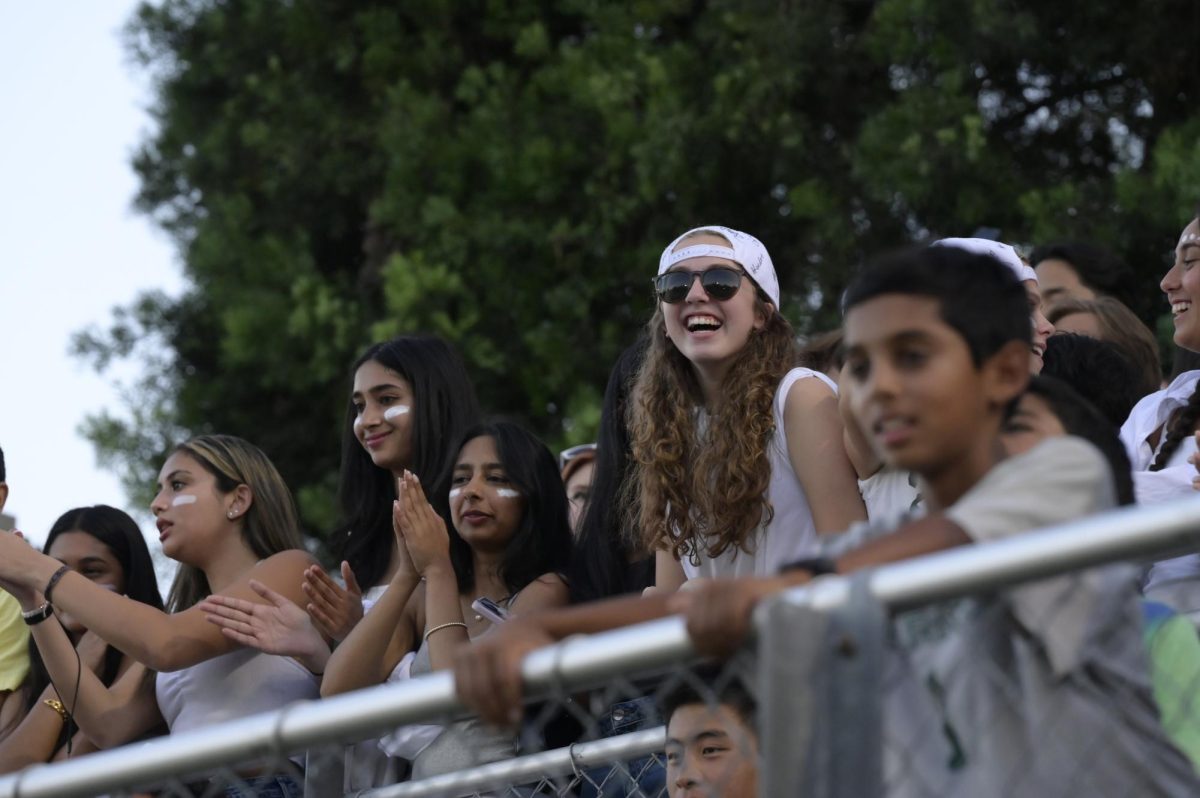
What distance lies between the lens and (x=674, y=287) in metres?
4.95

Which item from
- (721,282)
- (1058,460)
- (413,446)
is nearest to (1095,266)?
(721,282)

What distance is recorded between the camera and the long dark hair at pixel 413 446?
577cm

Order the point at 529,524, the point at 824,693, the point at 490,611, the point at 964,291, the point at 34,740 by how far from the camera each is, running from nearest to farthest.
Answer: the point at 824,693 → the point at 964,291 → the point at 490,611 → the point at 529,524 → the point at 34,740


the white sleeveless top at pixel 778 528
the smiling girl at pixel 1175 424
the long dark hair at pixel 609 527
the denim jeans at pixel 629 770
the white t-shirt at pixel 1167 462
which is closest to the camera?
the white t-shirt at pixel 1167 462

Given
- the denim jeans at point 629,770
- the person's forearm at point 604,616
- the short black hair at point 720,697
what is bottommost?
the denim jeans at point 629,770

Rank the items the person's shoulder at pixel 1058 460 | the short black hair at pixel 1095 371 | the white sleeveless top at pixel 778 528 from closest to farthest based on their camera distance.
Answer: the person's shoulder at pixel 1058 460 → the white sleeveless top at pixel 778 528 → the short black hair at pixel 1095 371

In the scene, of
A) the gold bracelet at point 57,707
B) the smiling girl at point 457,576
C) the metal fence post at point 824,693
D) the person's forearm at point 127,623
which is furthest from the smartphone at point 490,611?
the metal fence post at point 824,693

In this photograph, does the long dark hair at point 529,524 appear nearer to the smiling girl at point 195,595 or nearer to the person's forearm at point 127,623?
the smiling girl at point 195,595

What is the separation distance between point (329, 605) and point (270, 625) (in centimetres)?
20

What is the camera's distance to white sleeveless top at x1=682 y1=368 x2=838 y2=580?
4578 mm

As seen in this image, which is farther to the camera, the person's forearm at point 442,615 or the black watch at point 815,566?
the person's forearm at point 442,615

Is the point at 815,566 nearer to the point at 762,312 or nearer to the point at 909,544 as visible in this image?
the point at 909,544

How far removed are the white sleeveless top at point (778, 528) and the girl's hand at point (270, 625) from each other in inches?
46.2

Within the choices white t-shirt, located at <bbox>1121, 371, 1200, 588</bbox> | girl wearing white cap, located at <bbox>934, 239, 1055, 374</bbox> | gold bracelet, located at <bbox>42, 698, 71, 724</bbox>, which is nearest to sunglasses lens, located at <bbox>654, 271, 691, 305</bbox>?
girl wearing white cap, located at <bbox>934, 239, 1055, 374</bbox>
